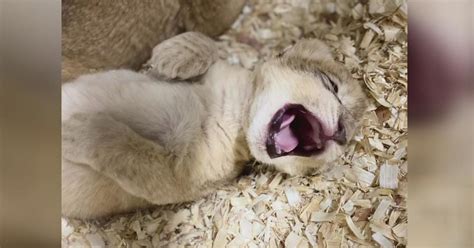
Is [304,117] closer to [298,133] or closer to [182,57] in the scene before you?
[298,133]

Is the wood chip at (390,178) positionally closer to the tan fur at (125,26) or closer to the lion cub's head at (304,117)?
the lion cub's head at (304,117)

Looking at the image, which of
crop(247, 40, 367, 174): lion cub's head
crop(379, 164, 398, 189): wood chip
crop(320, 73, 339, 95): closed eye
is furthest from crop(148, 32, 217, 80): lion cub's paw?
crop(379, 164, 398, 189): wood chip

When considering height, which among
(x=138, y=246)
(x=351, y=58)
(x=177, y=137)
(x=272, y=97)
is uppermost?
(x=351, y=58)

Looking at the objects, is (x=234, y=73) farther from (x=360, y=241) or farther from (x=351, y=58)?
(x=360, y=241)

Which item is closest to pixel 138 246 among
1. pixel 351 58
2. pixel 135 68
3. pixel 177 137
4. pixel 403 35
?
pixel 177 137

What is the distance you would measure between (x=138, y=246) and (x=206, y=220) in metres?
0.18

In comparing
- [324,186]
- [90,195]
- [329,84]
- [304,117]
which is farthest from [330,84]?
[90,195]

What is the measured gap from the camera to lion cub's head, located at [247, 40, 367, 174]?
1.26m

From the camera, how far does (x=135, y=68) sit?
135cm

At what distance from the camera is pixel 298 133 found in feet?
4.15

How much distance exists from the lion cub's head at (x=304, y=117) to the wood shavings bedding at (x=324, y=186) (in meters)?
0.03

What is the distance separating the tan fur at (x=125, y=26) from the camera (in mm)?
1348

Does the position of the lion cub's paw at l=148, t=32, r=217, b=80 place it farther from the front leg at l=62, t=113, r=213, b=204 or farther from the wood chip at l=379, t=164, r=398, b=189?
the wood chip at l=379, t=164, r=398, b=189

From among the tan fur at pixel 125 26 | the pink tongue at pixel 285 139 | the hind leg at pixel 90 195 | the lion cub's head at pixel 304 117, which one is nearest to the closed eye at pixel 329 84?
the lion cub's head at pixel 304 117
